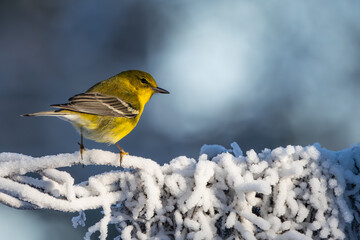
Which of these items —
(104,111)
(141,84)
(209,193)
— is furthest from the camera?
(141,84)

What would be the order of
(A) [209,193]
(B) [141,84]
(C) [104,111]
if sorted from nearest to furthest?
(A) [209,193] → (C) [104,111] → (B) [141,84]

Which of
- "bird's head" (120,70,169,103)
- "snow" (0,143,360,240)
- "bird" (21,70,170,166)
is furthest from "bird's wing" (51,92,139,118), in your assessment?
"snow" (0,143,360,240)

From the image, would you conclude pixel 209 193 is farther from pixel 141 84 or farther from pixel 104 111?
pixel 141 84

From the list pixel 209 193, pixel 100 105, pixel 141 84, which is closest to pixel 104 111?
pixel 100 105

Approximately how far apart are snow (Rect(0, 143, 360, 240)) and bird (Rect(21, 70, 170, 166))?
346 mm

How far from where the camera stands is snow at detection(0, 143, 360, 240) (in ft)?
1.96

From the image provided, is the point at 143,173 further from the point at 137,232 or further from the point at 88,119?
the point at 88,119

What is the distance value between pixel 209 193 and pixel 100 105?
1.92ft

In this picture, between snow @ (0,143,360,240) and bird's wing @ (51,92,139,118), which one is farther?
bird's wing @ (51,92,139,118)

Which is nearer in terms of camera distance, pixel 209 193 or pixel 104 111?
pixel 209 193

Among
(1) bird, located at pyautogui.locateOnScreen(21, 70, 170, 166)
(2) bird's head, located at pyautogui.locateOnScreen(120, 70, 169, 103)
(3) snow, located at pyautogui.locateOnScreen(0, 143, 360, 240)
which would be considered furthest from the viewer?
(2) bird's head, located at pyautogui.locateOnScreen(120, 70, 169, 103)

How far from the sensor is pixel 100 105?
1129mm

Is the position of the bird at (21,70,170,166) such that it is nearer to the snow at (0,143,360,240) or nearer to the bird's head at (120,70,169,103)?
the bird's head at (120,70,169,103)

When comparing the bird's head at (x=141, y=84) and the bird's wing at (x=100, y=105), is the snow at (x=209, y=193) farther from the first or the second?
the bird's head at (x=141, y=84)
